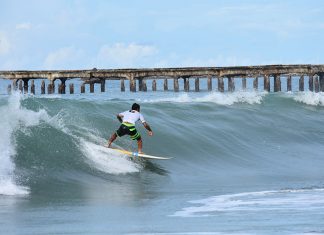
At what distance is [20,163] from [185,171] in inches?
168

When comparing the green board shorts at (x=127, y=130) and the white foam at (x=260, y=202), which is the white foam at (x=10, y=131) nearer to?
the green board shorts at (x=127, y=130)

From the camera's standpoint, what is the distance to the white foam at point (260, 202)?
12.7m

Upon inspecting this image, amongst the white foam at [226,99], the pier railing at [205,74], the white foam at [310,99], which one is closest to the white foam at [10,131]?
the white foam at [226,99]

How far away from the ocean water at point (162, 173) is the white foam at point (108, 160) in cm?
3

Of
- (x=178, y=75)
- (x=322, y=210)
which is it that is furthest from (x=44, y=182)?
(x=178, y=75)

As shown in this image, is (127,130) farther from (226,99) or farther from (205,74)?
(205,74)

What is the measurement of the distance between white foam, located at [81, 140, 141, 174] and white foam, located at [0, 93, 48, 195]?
62.3 inches

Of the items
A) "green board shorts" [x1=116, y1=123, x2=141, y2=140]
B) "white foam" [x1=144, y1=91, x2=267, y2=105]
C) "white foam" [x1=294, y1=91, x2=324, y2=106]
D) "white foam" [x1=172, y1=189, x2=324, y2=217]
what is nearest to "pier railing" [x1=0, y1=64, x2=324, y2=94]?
Answer: "white foam" [x1=294, y1=91, x2=324, y2=106]

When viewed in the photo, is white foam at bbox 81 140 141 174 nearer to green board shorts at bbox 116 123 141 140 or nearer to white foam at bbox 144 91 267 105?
green board shorts at bbox 116 123 141 140

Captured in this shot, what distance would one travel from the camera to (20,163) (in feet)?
54.9

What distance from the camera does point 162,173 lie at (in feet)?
61.2

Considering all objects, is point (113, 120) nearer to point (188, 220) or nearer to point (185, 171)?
point (185, 171)

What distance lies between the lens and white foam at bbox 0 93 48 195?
1466cm

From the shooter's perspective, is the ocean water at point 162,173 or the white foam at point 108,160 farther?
the white foam at point 108,160
